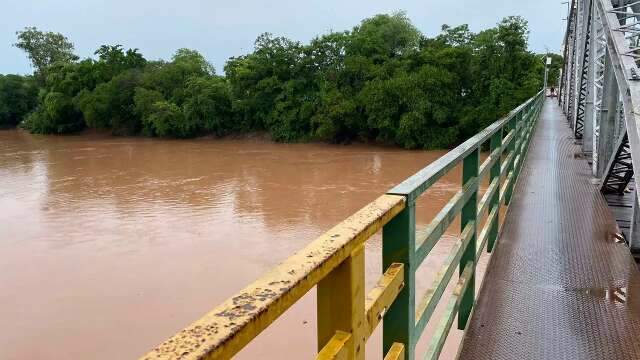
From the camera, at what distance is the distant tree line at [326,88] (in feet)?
98.0

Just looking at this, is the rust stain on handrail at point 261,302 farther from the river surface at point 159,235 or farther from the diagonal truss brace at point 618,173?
→ the river surface at point 159,235

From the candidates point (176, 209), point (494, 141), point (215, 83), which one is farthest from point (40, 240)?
point (215, 83)

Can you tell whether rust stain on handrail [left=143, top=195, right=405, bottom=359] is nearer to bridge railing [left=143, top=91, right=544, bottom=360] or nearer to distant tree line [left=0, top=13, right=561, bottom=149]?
bridge railing [left=143, top=91, right=544, bottom=360]

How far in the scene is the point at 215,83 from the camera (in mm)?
38625

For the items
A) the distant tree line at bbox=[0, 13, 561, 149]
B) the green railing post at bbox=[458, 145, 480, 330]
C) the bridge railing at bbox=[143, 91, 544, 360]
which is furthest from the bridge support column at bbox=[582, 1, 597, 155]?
the distant tree line at bbox=[0, 13, 561, 149]

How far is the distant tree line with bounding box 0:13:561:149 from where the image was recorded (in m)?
29.9

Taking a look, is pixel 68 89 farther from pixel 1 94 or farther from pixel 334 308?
pixel 334 308

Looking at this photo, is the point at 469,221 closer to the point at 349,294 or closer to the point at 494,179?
the point at 494,179

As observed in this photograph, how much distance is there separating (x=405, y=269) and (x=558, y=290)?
76.3 inches

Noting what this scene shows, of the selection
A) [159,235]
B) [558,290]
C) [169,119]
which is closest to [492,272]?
[558,290]

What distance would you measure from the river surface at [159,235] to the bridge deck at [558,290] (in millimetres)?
2901

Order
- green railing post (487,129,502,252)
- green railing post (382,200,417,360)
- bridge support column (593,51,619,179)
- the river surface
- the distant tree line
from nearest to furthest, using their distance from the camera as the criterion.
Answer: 1. green railing post (382,200,417,360)
2. green railing post (487,129,502,252)
3. bridge support column (593,51,619,179)
4. the river surface
5. the distant tree line

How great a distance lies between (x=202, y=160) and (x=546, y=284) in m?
28.6

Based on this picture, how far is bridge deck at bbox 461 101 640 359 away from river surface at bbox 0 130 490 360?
290 centimetres
